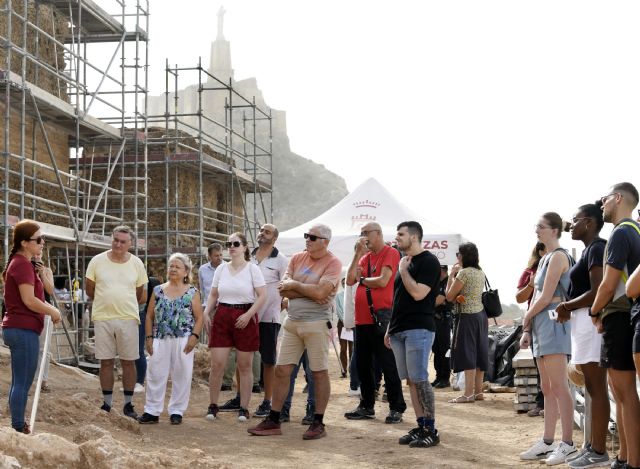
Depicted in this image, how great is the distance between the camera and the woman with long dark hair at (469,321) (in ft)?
34.4

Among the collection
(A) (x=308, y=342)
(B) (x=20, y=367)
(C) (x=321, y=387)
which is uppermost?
(A) (x=308, y=342)

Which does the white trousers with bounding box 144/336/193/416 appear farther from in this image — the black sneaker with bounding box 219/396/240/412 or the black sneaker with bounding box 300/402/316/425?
the black sneaker with bounding box 300/402/316/425

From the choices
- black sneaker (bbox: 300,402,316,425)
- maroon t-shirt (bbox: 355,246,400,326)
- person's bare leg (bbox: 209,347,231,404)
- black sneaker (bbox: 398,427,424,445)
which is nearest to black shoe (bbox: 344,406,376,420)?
black sneaker (bbox: 300,402,316,425)

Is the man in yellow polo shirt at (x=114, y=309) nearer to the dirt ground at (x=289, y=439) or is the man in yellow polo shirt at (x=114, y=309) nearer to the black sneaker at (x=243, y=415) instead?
the dirt ground at (x=289, y=439)

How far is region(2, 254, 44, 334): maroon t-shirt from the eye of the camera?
6445 millimetres

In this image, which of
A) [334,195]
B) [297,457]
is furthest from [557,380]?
[334,195]

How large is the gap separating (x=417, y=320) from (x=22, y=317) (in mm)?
2990

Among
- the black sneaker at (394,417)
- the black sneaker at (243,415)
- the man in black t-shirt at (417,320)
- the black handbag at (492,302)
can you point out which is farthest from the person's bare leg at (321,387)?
the black handbag at (492,302)

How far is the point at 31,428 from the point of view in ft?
20.6

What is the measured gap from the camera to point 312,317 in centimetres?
768

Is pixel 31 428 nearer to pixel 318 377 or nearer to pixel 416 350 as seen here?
pixel 318 377

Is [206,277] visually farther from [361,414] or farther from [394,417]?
[394,417]

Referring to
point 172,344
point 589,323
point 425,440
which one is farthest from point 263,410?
point 589,323

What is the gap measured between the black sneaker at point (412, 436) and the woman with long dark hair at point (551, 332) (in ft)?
2.84
